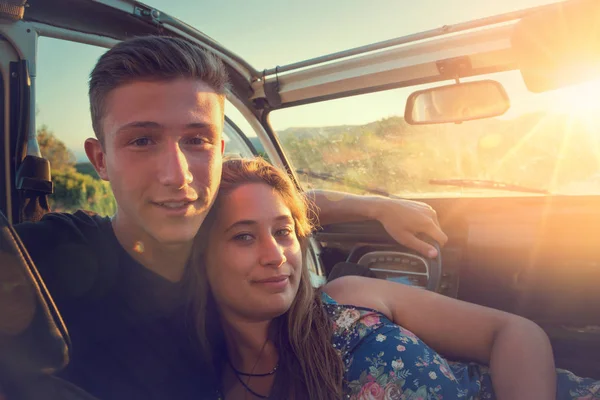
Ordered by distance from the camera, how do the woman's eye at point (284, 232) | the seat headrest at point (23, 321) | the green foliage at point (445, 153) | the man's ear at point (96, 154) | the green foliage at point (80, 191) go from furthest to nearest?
the green foliage at point (80, 191), the green foliage at point (445, 153), the woman's eye at point (284, 232), the man's ear at point (96, 154), the seat headrest at point (23, 321)

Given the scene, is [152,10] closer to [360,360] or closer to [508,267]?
[360,360]

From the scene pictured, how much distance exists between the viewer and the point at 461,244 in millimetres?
3219

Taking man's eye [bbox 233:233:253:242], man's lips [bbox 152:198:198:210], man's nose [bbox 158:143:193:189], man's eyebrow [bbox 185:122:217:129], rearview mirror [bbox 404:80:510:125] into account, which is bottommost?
man's eye [bbox 233:233:253:242]

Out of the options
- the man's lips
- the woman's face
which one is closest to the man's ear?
the man's lips

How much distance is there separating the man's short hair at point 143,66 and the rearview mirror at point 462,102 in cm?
142

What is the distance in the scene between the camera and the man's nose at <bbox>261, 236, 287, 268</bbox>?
5.78 ft

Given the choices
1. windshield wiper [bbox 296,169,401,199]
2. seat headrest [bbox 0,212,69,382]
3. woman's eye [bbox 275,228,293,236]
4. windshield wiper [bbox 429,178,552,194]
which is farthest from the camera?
windshield wiper [bbox 296,169,401,199]

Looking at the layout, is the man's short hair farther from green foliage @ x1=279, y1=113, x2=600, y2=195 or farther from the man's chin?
green foliage @ x1=279, y1=113, x2=600, y2=195

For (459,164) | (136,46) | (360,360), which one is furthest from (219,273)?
(459,164)

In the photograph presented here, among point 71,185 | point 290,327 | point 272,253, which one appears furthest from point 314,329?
point 71,185

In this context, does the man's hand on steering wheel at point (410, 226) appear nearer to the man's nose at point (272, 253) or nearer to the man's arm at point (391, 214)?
the man's arm at point (391, 214)

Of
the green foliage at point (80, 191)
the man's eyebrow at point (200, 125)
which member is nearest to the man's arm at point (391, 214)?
the man's eyebrow at point (200, 125)

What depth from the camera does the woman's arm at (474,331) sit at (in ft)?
6.33

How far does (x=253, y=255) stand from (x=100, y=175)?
58 centimetres
